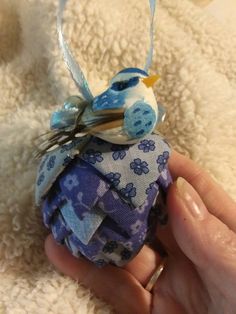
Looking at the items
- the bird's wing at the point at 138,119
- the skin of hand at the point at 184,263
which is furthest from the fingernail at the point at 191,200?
the bird's wing at the point at 138,119

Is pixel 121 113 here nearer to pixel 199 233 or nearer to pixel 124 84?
pixel 124 84

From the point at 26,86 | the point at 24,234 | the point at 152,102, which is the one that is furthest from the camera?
the point at 26,86

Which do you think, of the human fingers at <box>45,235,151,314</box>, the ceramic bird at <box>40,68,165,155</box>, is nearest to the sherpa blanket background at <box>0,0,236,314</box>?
the human fingers at <box>45,235,151,314</box>

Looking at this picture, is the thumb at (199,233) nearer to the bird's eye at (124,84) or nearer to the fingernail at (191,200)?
the fingernail at (191,200)

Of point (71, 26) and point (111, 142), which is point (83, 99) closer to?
point (111, 142)

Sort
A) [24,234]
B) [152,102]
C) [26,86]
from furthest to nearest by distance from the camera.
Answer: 1. [26,86]
2. [24,234]
3. [152,102]

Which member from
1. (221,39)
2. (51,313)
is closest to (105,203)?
(51,313)

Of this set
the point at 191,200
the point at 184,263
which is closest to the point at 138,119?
the point at 191,200
